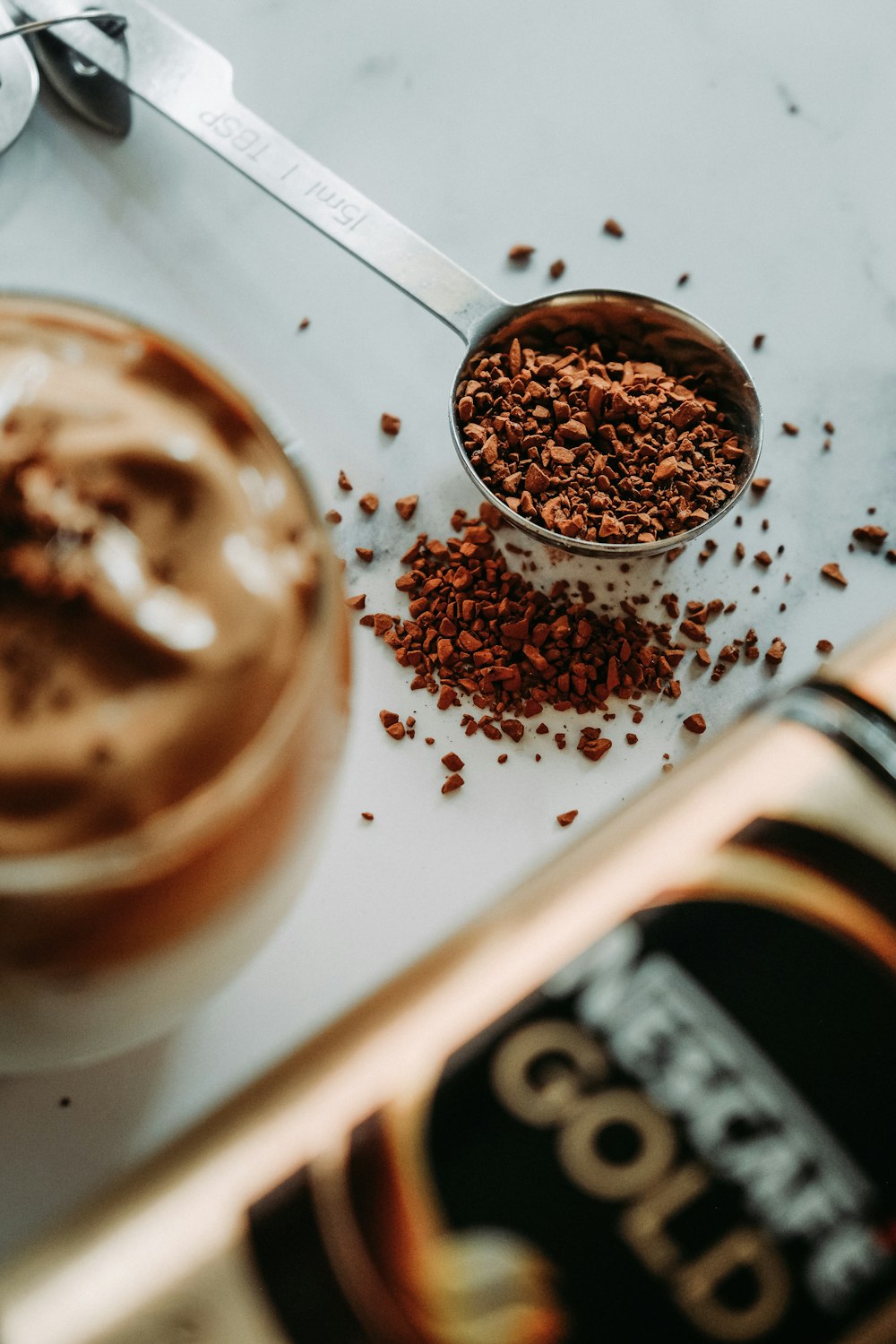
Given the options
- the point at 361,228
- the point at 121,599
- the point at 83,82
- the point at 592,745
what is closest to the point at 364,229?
the point at 361,228

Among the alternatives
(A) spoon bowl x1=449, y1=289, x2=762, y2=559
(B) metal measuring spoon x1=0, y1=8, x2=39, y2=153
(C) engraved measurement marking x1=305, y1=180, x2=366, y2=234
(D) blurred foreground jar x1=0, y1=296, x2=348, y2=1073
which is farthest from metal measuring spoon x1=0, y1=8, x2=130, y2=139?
(D) blurred foreground jar x1=0, y1=296, x2=348, y2=1073

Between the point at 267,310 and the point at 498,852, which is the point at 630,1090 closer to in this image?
the point at 498,852

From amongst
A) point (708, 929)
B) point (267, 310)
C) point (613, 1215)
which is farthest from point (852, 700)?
point (267, 310)

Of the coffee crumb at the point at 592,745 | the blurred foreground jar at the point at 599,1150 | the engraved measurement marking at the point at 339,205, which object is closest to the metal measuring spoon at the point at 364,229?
the engraved measurement marking at the point at 339,205

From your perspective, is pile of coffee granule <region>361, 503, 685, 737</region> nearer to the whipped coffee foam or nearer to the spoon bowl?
the spoon bowl

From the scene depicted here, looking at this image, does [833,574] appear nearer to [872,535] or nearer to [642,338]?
[872,535]

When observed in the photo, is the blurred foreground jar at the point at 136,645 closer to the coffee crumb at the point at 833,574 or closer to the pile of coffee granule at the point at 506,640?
the pile of coffee granule at the point at 506,640

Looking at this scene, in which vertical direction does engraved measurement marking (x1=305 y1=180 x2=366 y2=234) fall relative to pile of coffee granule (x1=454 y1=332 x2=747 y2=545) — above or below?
above
